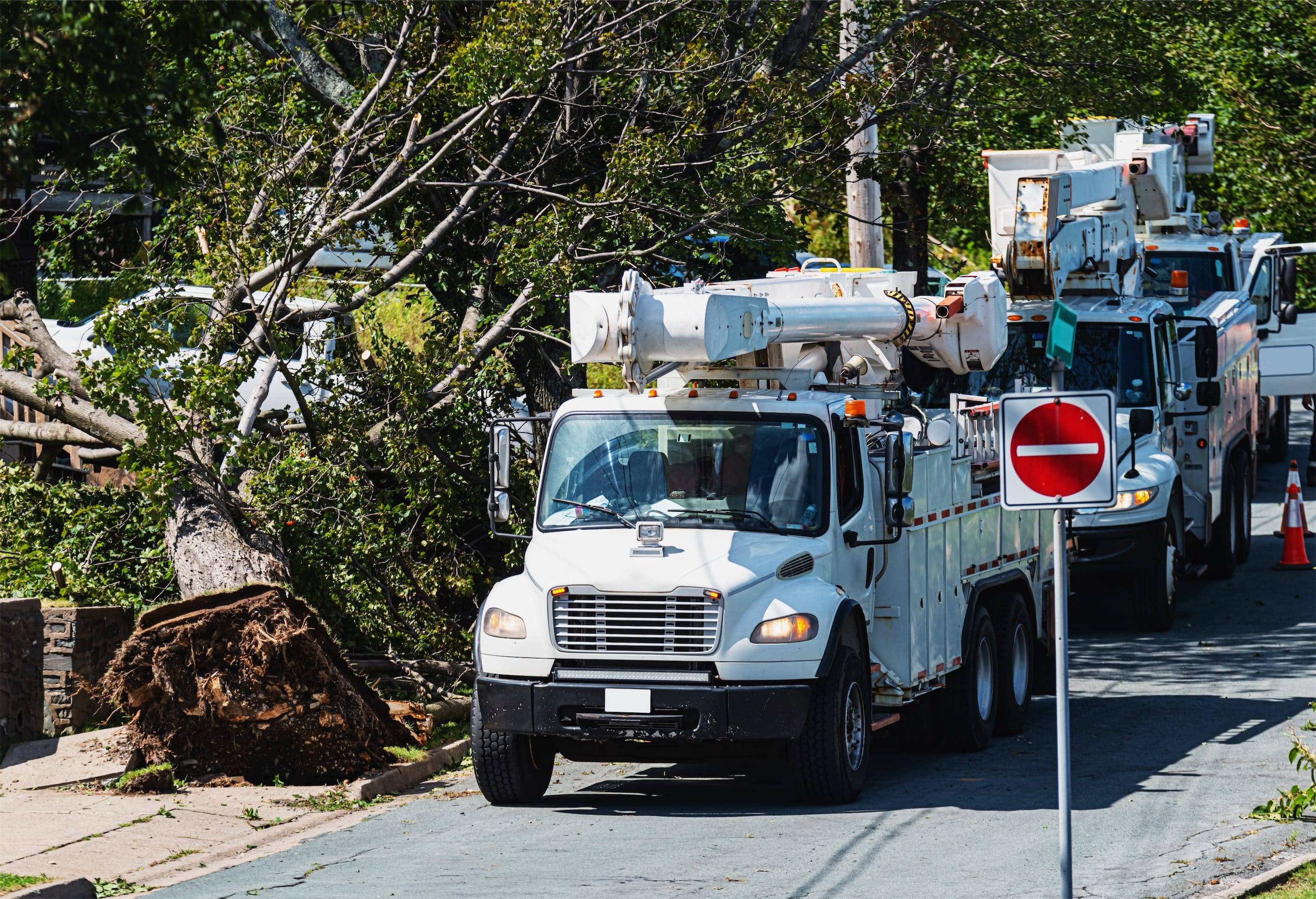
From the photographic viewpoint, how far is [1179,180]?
21.0 metres

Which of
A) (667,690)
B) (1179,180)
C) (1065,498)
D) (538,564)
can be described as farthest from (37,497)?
(1179,180)

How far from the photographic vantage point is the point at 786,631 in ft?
32.3

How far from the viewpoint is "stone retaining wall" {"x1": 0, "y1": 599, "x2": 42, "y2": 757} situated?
1161 centimetres

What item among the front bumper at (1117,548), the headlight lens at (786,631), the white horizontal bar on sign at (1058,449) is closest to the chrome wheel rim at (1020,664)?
the front bumper at (1117,548)

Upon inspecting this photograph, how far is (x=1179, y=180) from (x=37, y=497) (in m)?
13.5

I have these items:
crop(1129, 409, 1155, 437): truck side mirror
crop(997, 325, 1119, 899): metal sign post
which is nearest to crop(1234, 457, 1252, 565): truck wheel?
crop(1129, 409, 1155, 437): truck side mirror

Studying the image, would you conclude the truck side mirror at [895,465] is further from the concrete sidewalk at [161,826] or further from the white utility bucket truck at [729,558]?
the concrete sidewalk at [161,826]

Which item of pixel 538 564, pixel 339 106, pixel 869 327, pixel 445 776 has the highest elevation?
pixel 339 106

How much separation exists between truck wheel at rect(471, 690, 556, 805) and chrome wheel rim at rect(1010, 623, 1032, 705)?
12.5ft

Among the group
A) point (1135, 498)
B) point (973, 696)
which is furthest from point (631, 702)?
point (1135, 498)

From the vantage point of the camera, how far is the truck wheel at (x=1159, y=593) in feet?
54.2

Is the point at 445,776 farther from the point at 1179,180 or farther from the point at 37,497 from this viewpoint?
the point at 1179,180

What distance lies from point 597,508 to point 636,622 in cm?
86

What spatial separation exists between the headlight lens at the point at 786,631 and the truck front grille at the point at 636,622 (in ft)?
0.77
